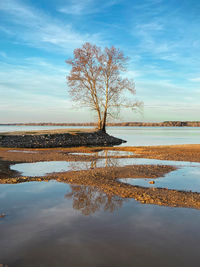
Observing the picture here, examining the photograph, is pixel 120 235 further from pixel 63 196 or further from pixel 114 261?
pixel 63 196

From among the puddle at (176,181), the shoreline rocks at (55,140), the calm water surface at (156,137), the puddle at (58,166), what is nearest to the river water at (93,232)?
the puddle at (176,181)

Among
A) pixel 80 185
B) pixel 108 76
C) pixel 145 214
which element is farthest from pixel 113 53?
pixel 145 214

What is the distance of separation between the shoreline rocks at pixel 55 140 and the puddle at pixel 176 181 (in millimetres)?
16232

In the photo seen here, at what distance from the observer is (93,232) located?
170 inches

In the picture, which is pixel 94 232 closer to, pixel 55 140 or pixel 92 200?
pixel 92 200

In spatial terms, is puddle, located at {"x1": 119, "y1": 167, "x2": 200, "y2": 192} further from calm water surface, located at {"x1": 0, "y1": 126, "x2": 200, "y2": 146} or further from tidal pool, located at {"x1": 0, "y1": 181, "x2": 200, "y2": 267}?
calm water surface, located at {"x1": 0, "y1": 126, "x2": 200, "y2": 146}

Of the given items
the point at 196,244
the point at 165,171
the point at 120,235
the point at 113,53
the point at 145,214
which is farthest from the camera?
the point at 113,53

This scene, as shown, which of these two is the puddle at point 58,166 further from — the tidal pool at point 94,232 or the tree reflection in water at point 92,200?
the tidal pool at point 94,232

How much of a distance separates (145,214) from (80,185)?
116 inches

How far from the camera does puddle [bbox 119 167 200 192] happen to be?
7.61 meters

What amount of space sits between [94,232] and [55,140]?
68.9 feet

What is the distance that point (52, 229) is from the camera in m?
4.46

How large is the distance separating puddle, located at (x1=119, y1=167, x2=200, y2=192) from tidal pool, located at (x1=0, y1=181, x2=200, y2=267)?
1993 mm

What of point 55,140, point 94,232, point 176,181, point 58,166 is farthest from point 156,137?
point 94,232
